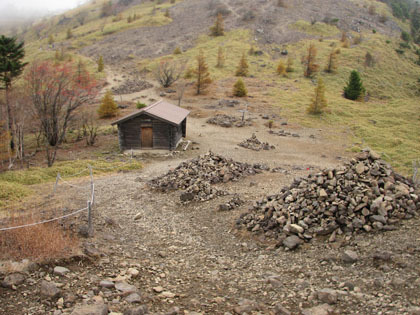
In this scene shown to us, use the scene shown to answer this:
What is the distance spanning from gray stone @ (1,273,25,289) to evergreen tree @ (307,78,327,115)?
39.5 metres

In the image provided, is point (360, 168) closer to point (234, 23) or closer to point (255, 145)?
point (255, 145)

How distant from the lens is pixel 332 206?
991cm

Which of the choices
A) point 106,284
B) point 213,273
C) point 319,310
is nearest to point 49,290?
point 106,284

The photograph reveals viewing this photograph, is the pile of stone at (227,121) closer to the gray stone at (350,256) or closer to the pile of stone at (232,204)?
the pile of stone at (232,204)

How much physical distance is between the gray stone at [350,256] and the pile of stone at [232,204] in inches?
214

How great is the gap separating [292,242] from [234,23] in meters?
90.1

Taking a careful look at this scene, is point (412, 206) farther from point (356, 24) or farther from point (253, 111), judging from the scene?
point (356, 24)

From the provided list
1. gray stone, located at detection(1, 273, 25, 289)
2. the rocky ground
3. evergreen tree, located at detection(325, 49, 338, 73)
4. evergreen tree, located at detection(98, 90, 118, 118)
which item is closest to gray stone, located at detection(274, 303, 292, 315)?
the rocky ground

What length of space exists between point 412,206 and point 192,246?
680cm

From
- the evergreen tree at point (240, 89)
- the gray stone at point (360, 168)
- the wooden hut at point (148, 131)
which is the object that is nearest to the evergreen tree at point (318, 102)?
the evergreen tree at point (240, 89)

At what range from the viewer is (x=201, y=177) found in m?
16.3

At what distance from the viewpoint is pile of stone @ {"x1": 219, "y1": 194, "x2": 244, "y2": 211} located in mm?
13085

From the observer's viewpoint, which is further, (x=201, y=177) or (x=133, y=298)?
(x=201, y=177)

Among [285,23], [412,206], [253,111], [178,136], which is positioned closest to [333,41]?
Result: [285,23]
